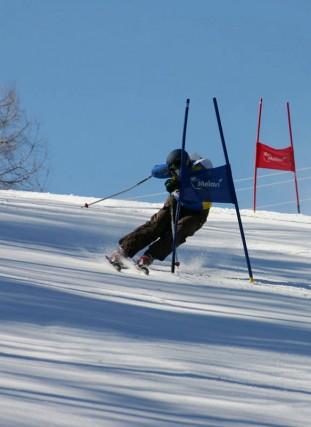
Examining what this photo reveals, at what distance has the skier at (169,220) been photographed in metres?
10.5

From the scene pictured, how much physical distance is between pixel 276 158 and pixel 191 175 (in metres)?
12.7

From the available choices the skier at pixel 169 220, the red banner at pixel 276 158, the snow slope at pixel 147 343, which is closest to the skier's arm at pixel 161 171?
the skier at pixel 169 220

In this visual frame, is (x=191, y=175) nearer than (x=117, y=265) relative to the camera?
No

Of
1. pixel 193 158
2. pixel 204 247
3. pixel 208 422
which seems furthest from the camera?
pixel 204 247

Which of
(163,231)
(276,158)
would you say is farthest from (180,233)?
(276,158)

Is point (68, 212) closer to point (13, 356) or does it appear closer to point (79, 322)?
point (79, 322)

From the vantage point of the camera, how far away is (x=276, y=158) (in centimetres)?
2288

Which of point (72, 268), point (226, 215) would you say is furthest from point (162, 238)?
point (226, 215)

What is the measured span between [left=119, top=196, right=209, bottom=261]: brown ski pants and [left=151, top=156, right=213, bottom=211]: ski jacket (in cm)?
9

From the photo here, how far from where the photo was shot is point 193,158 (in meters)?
10.6

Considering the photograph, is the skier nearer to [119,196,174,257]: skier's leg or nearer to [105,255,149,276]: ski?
[119,196,174,257]: skier's leg

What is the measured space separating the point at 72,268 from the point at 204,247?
5.20 meters

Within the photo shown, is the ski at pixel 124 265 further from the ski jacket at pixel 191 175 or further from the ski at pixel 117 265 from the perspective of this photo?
the ski jacket at pixel 191 175

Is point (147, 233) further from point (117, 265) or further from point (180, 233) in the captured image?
point (117, 265)
